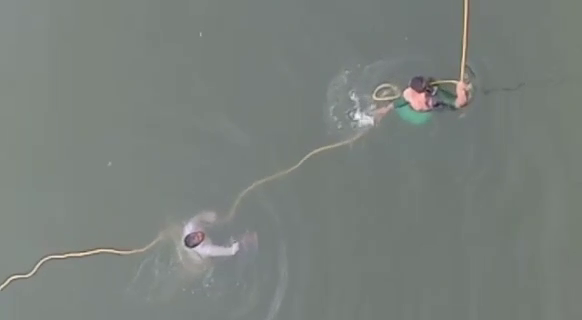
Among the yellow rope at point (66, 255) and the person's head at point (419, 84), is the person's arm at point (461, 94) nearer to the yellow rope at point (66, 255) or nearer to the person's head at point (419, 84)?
the person's head at point (419, 84)

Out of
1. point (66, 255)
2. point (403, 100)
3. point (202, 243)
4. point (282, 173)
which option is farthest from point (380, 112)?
point (66, 255)

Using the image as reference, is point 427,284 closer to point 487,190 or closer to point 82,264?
point 487,190

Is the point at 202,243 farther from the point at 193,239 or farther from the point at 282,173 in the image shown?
the point at 282,173

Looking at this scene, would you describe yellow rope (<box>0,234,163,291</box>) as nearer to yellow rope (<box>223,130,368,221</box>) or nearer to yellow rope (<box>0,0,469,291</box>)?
yellow rope (<box>0,0,469,291</box>)

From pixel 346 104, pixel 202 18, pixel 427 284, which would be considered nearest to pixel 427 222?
pixel 427 284

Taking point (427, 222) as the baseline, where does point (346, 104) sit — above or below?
above

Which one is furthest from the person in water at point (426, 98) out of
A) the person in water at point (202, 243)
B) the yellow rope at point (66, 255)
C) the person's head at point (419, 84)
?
the yellow rope at point (66, 255)
